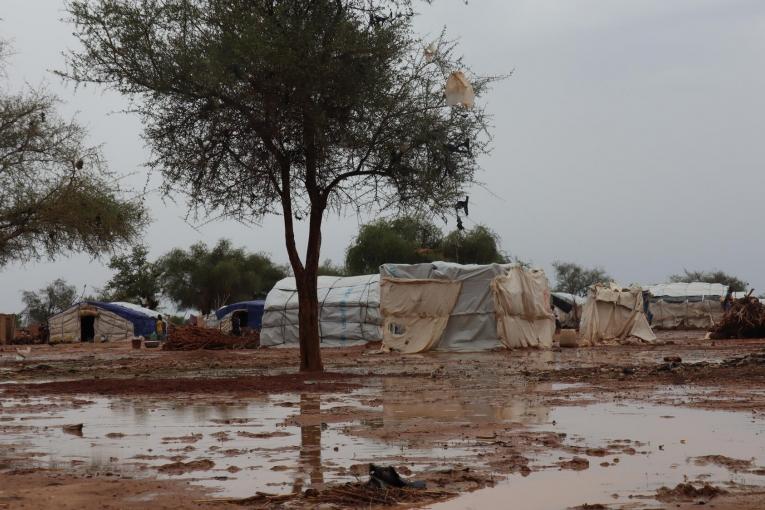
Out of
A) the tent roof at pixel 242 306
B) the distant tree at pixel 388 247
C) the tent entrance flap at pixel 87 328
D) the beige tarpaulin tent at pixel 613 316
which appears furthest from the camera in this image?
the distant tree at pixel 388 247

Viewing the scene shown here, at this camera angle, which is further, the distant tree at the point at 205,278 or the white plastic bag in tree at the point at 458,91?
the distant tree at the point at 205,278

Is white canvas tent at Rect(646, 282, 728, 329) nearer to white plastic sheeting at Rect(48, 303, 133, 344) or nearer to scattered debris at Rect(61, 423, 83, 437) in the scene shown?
white plastic sheeting at Rect(48, 303, 133, 344)

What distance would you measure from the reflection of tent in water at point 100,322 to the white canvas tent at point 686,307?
27.4 m

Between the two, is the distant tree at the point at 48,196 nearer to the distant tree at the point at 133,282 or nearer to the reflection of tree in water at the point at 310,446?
the reflection of tree in water at the point at 310,446

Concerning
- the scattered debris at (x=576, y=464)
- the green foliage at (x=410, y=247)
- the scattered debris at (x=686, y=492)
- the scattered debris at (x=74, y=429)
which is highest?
the green foliage at (x=410, y=247)

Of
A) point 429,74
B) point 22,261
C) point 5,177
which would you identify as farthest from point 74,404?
point 22,261

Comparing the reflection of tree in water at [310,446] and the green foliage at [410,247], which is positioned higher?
the green foliage at [410,247]

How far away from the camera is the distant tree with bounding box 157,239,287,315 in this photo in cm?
7431

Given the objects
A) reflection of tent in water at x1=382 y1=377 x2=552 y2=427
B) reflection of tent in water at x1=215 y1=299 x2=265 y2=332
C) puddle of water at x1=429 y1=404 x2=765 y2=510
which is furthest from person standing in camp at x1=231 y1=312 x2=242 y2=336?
puddle of water at x1=429 y1=404 x2=765 y2=510

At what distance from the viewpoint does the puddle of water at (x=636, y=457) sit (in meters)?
5.06

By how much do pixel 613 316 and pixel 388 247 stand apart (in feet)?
101

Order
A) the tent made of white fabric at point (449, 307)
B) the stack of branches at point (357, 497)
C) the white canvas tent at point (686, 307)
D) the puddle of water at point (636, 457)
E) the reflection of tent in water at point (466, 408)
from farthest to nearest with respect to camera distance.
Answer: the white canvas tent at point (686, 307) < the tent made of white fabric at point (449, 307) < the reflection of tent in water at point (466, 408) < the puddle of water at point (636, 457) < the stack of branches at point (357, 497)

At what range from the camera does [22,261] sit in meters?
28.2

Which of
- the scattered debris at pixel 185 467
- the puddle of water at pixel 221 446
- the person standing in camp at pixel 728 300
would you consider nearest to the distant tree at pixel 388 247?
the person standing in camp at pixel 728 300
